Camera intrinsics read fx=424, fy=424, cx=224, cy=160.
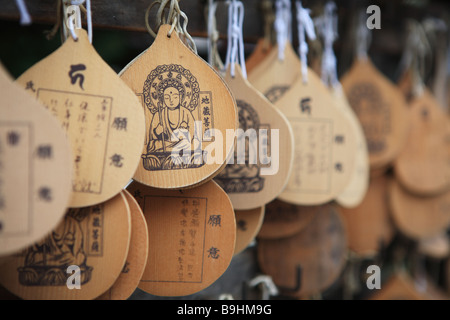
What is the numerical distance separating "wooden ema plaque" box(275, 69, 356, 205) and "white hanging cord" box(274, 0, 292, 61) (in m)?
0.10

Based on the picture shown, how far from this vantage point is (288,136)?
86 centimetres

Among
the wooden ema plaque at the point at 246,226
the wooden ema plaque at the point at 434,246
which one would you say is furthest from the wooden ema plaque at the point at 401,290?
the wooden ema plaque at the point at 246,226

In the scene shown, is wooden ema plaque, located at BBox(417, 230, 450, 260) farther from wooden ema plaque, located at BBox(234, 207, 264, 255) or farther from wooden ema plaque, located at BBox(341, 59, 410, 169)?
wooden ema plaque, located at BBox(234, 207, 264, 255)

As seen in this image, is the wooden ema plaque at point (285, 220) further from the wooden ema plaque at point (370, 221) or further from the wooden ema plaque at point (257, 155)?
the wooden ema plaque at point (370, 221)

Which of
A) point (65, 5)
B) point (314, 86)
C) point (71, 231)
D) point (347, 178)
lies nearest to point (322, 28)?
point (314, 86)

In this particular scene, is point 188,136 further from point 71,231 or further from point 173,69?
point 71,231

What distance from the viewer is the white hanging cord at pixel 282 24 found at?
3.43ft

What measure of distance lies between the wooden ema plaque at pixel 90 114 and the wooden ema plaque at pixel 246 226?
33cm

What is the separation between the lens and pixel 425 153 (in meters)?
1.46

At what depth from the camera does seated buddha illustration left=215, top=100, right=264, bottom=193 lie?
0.86 metres

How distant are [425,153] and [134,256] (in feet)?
3.77

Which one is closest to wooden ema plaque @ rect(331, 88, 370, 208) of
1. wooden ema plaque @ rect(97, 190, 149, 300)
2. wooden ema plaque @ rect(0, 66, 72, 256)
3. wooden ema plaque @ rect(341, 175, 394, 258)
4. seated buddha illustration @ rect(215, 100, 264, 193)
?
wooden ema plaque @ rect(341, 175, 394, 258)

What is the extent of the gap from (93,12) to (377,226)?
1.19m

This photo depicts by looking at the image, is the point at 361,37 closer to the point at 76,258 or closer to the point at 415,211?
the point at 415,211
